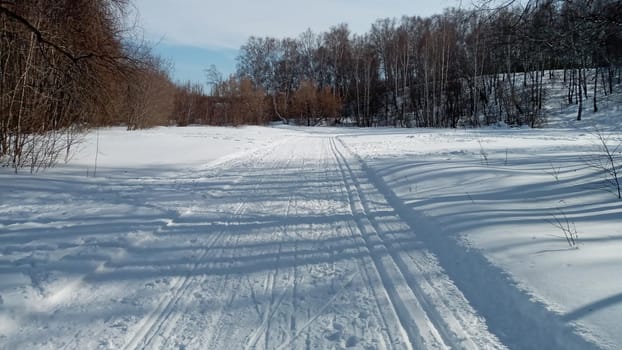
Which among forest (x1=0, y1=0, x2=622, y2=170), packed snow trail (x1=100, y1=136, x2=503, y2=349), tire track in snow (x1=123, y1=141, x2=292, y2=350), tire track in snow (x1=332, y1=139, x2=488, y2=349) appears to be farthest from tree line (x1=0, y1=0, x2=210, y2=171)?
tire track in snow (x1=332, y1=139, x2=488, y2=349)

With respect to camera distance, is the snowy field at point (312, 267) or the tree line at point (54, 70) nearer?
the snowy field at point (312, 267)

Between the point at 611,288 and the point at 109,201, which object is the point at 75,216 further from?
the point at 611,288

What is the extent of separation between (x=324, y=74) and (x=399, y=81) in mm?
14446

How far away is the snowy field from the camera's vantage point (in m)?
2.83

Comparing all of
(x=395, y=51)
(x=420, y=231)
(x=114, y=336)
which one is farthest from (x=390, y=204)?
(x=395, y=51)

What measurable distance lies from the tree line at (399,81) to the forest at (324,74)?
218 mm

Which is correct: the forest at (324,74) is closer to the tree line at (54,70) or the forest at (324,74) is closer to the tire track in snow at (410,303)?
the tree line at (54,70)

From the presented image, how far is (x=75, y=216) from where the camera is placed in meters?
5.71

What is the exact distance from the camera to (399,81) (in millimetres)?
56875

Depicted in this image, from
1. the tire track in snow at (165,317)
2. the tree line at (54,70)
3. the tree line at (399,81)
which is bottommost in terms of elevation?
the tire track in snow at (165,317)

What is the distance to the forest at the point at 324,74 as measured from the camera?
8539 millimetres

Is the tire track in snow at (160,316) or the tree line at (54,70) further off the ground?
the tree line at (54,70)

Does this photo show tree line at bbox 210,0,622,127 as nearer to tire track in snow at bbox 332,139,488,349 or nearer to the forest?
the forest

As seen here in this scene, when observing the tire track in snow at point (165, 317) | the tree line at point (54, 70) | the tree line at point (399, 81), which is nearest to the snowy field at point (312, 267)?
the tire track in snow at point (165, 317)
